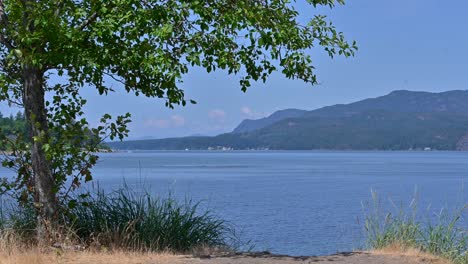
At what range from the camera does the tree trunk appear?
1230 centimetres

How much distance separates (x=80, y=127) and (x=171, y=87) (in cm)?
198

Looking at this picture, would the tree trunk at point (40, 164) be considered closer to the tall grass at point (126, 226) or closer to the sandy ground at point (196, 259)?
the tall grass at point (126, 226)

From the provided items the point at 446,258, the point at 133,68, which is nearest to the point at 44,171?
the point at 133,68

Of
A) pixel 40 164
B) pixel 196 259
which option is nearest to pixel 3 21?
pixel 40 164

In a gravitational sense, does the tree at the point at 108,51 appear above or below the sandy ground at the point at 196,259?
above

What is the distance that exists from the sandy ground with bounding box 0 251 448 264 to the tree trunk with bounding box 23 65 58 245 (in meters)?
0.86

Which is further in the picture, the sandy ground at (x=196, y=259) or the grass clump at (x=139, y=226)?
the grass clump at (x=139, y=226)

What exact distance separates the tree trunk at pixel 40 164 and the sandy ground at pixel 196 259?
0.86 m

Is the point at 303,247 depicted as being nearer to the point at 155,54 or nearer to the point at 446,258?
the point at 446,258

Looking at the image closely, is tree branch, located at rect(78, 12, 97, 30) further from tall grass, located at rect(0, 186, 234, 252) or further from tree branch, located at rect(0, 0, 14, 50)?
tall grass, located at rect(0, 186, 234, 252)

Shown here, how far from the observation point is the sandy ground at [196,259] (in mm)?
10906

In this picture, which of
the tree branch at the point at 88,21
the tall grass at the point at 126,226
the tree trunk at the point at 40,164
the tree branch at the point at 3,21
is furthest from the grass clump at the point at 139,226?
the tree branch at the point at 88,21

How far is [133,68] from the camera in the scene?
12008 mm

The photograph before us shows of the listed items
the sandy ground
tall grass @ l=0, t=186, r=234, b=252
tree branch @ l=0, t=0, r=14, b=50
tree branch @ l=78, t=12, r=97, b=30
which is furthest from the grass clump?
tree branch @ l=78, t=12, r=97, b=30
